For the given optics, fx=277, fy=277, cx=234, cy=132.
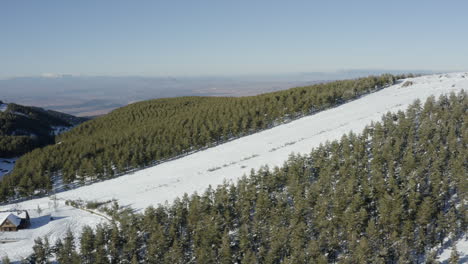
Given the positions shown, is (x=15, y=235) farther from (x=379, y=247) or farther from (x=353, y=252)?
(x=379, y=247)

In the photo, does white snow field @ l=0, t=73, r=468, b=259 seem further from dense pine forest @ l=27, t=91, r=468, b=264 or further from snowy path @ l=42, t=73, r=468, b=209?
dense pine forest @ l=27, t=91, r=468, b=264

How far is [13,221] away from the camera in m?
43.9

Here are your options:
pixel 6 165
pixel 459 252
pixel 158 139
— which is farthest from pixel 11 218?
pixel 459 252

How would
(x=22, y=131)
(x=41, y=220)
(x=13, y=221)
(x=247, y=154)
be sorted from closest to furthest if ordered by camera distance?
(x=13, y=221) < (x=41, y=220) < (x=247, y=154) < (x=22, y=131)

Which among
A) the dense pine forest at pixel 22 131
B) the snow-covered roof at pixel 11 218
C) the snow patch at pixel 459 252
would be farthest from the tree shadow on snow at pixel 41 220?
the dense pine forest at pixel 22 131

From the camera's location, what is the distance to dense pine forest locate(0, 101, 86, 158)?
99.5m

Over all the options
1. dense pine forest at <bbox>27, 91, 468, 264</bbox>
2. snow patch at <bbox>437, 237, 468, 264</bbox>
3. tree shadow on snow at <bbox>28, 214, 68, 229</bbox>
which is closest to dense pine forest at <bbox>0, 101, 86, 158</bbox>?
tree shadow on snow at <bbox>28, 214, 68, 229</bbox>

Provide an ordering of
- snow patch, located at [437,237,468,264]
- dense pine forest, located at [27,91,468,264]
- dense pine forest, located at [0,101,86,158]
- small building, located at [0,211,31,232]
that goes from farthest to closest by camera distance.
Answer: dense pine forest, located at [0,101,86,158] → small building, located at [0,211,31,232] → dense pine forest, located at [27,91,468,264] → snow patch, located at [437,237,468,264]

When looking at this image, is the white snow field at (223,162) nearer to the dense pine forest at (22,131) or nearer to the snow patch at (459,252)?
the snow patch at (459,252)

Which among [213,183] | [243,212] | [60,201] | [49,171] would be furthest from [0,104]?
[243,212]

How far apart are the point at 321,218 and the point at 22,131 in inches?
5682

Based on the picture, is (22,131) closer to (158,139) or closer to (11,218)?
(158,139)

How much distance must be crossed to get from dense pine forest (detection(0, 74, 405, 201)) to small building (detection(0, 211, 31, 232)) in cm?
1753

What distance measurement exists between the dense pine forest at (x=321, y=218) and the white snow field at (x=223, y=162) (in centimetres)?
701
